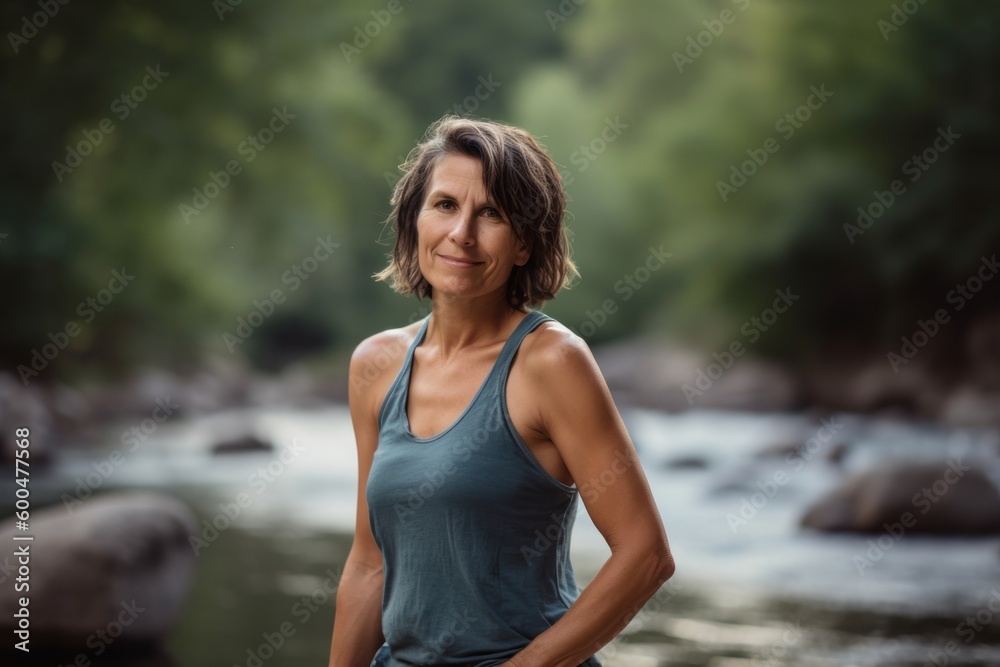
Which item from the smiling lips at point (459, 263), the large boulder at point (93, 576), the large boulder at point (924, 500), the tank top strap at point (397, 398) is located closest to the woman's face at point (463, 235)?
the smiling lips at point (459, 263)

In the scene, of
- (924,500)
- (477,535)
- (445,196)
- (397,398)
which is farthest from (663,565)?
(924,500)

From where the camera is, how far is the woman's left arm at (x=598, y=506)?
1.30 metres

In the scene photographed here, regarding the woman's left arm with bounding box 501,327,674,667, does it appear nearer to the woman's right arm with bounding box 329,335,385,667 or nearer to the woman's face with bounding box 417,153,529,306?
the woman's face with bounding box 417,153,529,306

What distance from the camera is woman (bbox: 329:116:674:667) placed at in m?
1.31

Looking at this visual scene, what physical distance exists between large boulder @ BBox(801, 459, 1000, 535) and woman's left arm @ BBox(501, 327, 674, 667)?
5.51 meters

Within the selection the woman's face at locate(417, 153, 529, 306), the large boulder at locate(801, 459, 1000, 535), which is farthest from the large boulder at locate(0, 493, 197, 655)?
the large boulder at locate(801, 459, 1000, 535)

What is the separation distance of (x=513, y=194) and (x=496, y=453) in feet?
0.96

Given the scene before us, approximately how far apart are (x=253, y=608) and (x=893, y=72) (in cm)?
962

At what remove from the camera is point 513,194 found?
1379 millimetres

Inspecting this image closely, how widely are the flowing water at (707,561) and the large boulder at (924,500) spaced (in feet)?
0.30

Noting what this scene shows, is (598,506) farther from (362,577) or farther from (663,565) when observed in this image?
(362,577)

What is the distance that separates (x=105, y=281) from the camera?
11.7 meters

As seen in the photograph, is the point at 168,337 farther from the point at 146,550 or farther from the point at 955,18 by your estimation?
the point at 146,550

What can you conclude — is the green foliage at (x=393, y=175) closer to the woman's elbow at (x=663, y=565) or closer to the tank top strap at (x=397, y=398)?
the tank top strap at (x=397, y=398)
